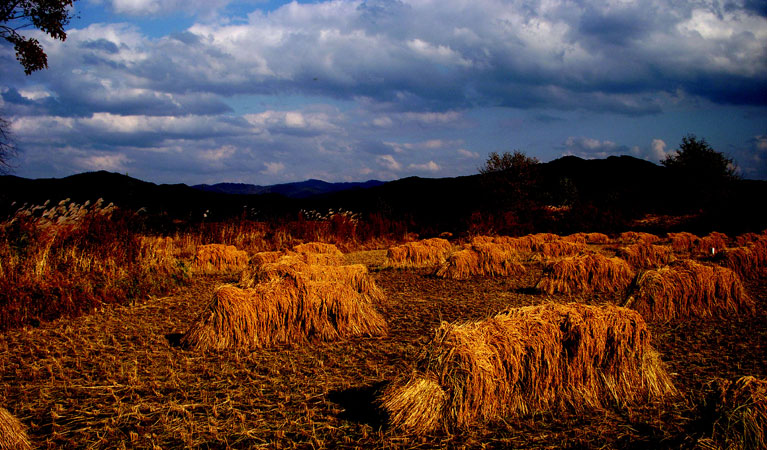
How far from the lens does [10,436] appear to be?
102 inches

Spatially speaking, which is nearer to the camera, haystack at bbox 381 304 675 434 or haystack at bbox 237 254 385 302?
haystack at bbox 381 304 675 434

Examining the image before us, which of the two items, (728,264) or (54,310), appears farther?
(728,264)

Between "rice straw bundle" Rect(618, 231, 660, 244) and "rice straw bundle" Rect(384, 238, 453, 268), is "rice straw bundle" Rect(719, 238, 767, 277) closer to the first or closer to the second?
"rice straw bundle" Rect(618, 231, 660, 244)

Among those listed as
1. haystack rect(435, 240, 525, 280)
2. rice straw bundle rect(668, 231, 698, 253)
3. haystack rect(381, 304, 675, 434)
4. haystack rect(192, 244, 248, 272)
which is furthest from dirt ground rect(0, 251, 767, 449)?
rice straw bundle rect(668, 231, 698, 253)

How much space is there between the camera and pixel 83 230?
8562 mm

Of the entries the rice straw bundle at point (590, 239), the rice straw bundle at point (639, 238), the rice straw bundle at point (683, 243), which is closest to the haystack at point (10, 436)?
the rice straw bundle at point (683, 243)

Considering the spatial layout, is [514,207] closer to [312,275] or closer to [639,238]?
[639,238]

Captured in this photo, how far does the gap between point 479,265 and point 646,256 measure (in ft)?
11.7

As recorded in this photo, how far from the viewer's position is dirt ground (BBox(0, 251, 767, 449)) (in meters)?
2.78

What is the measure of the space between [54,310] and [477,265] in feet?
22.3

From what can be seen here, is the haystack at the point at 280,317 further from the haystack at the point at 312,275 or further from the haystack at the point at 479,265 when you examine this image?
the haystack at the point at 479,265

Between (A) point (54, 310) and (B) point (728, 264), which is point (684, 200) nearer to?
(B) point (728, 264)

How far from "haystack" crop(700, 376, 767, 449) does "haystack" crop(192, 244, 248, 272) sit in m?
8.81

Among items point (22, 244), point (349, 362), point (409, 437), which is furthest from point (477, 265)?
point (22, 244)
